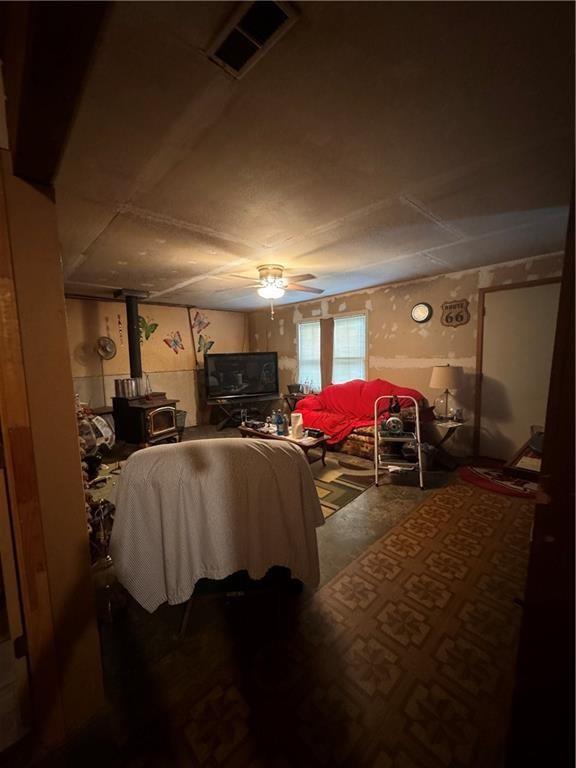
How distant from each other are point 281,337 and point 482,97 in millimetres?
5183

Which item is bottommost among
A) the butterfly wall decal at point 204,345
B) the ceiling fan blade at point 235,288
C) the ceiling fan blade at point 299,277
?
the butterfly wall decal at point 204,345

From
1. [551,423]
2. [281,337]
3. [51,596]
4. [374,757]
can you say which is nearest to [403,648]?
[374,757]

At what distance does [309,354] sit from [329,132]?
Result: 4530 mm

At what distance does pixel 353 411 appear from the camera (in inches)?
176

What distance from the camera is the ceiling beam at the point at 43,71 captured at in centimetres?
57

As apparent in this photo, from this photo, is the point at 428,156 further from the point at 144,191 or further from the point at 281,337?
the point at 281,337

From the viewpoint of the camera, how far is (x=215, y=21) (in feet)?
2.93

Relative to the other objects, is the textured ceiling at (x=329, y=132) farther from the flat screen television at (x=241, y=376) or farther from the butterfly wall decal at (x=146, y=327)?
the flat screen television at (x=241, y=376)

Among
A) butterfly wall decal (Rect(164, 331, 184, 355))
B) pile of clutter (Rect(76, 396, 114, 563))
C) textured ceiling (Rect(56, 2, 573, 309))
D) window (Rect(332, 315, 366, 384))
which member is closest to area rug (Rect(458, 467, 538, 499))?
window (Rect(332, 315, 366, 384))

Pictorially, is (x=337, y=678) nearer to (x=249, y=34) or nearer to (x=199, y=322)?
(x=249, y=34)

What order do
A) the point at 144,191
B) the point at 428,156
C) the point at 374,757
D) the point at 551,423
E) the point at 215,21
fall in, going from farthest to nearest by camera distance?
the point at 144,191 → the point at 428,156 → the point at 374,757 → the point at 215,21 → the point at 551,423

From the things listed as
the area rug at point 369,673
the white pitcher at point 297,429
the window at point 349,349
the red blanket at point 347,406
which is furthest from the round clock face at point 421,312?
the area rug at point 369,673

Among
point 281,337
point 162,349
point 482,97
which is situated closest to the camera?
point 482,97

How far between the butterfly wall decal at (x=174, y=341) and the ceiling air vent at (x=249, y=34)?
202 inches
